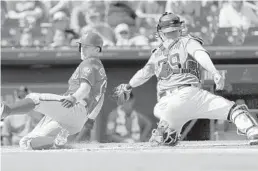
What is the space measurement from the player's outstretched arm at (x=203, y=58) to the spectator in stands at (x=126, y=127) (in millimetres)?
2098

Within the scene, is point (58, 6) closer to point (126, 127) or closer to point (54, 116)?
point (126, 127)

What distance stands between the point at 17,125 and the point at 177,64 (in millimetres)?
3088

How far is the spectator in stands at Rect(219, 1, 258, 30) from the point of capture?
704 cm

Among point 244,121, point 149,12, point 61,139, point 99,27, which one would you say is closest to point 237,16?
point 149,12

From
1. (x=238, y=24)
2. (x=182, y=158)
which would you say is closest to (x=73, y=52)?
(x=238, y=24)

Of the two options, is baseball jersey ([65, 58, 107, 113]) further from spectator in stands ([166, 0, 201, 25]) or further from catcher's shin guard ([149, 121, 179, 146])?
spectator in stands ([166, 0, 201, 25])

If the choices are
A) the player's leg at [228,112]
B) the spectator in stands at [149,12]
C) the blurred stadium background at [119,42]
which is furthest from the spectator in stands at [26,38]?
the player's leg at [228,112]

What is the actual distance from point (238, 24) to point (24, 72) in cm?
308

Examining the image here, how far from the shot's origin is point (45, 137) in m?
3.76

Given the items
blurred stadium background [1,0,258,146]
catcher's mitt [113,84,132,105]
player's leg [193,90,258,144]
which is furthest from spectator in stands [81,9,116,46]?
player's leg [193,90,258,144]

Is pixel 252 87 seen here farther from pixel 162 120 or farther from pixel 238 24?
pixel 162 120

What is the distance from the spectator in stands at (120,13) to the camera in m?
7.32

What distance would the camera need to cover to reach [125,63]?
709 centimetres

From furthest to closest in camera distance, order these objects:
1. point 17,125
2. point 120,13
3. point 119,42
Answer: point 120,13 < point 119,42 < point 17,125
